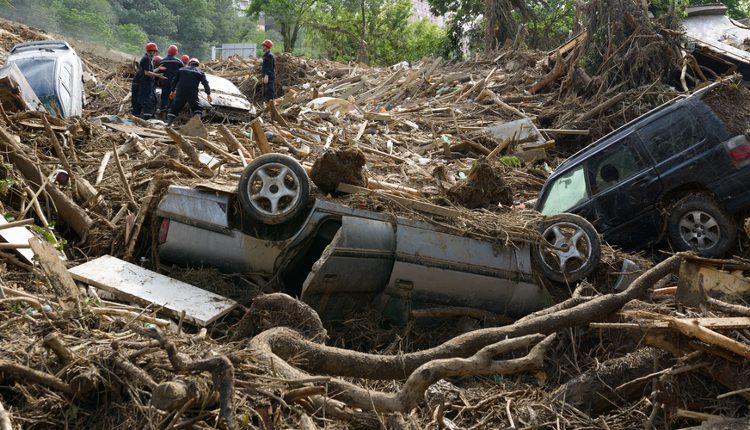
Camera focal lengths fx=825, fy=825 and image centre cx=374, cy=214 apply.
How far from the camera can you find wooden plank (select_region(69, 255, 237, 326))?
281 inches

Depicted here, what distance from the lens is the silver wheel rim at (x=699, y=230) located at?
8.66 metres

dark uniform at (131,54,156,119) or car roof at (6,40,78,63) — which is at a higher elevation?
car roof at (6,40,78,63)

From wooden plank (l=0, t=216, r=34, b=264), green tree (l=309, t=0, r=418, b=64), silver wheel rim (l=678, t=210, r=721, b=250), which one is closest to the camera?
wooden plank (l=0, t=216, r=34, b=264)

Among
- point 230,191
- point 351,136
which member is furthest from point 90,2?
point 230,191

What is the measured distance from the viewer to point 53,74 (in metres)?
14.7

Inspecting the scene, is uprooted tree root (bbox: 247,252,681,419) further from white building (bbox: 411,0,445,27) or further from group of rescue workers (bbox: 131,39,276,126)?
white building (bbox: 411,0,445,27)

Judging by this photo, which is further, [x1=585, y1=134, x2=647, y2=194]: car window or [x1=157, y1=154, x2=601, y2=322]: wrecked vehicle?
[x1=585, y1=134, x2=647, y2=194]: car window

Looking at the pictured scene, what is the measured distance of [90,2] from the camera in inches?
2653

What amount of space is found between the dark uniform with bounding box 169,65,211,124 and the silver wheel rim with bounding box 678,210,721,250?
9.97 metres

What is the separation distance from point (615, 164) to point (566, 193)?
0.70 metres

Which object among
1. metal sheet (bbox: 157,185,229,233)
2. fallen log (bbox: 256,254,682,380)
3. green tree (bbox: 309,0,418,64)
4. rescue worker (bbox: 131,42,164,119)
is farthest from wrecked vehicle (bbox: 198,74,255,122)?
green tree (bbox: 309,0,418,64)

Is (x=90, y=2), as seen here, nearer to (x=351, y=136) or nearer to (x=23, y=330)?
(x=351, y=136)

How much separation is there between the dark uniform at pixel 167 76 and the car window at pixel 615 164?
992 cm

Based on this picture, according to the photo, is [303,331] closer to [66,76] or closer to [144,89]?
[66,76]
